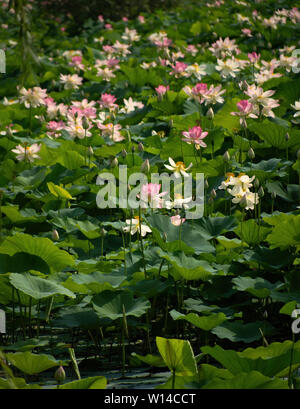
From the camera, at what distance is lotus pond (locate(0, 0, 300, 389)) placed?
1555mm

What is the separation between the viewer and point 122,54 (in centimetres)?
549

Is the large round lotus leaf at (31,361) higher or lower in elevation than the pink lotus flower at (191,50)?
lower

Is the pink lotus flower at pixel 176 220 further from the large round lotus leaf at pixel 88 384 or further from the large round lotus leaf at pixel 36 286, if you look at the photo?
the large round lotus leaf at pixel 88 384

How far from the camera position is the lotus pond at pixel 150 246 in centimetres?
155

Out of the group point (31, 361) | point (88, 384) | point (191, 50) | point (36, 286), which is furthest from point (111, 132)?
point (191, 50)

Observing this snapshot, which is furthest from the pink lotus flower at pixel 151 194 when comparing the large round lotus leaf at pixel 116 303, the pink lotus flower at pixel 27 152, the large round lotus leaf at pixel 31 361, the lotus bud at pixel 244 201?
the pink lotus flower at pixel 27 152

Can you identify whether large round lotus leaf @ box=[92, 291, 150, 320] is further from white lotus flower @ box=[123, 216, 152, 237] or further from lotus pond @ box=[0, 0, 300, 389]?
white lotus flower @ box=[123, 216, 152, 237]

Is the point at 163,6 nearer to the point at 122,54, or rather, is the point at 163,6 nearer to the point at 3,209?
the point at 122,54

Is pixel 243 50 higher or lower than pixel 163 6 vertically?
lower

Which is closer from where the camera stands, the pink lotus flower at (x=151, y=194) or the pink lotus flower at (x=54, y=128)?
the pink lotus flower at (x=151, y=194)

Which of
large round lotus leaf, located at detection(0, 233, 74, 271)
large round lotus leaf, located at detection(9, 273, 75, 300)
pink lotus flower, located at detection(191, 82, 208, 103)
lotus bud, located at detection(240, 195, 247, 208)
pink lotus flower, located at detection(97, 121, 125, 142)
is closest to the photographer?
large round lotus leaf, located at detection(9, 273, 75, 300)

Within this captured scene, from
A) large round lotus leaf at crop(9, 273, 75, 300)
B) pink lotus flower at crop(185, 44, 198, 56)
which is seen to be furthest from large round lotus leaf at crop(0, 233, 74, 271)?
pink lotus flower at crop(185, 44, 198, 56)

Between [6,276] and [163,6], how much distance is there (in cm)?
823
